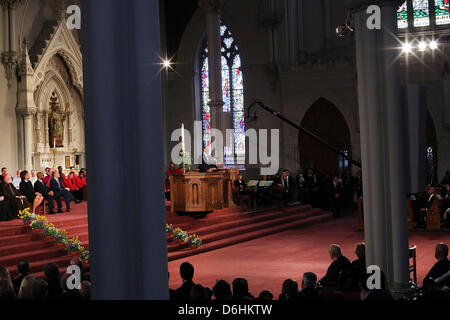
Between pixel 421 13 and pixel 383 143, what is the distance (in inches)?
624

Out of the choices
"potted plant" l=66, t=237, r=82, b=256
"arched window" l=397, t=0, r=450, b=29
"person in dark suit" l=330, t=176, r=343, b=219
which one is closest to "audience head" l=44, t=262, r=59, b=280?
"potted plant" l=66, t=237, r=82, b=256

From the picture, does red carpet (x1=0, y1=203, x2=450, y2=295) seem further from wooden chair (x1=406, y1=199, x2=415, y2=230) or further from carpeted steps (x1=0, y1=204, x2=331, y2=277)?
wooden chair (x1=406, y1=199, x2=415, y2=230)

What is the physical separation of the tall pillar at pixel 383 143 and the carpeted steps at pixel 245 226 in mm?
6442

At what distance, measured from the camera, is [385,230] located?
18.8 ft

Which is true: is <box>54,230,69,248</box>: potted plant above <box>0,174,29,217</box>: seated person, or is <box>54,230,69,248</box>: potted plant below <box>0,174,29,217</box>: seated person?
below

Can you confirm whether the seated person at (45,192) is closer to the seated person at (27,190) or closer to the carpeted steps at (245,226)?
the seated person at (27,190)

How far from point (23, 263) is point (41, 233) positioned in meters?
4.90

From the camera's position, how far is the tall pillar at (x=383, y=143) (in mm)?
5488

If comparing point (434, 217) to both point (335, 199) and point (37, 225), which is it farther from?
point (37, 225)

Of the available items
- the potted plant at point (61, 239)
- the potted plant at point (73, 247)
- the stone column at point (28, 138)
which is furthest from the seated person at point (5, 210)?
the stone column at point (28, 138)

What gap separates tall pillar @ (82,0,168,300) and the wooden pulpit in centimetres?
1061

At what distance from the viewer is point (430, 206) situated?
13586mm

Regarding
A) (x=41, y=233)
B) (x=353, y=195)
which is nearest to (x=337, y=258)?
(x=41, y=233)

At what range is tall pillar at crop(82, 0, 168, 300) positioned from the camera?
2.92 m
